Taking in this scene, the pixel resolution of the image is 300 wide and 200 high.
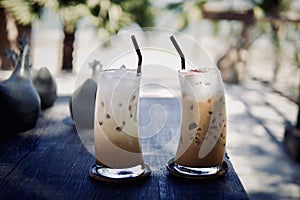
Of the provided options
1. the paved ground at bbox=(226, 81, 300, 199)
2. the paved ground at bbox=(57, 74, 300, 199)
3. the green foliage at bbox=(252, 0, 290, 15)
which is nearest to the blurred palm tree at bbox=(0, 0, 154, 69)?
the paved ground at bbox=(57, 74, 300, 199)

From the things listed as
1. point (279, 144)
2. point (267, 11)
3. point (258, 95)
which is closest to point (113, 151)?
point (279, 144)

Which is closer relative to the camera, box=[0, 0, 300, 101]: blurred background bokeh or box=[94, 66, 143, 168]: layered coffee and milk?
box=[94, 66, 143, 168]: layered coffee and milk

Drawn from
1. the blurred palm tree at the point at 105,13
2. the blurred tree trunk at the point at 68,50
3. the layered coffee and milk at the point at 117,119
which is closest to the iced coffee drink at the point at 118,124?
the layered coffee and milk at the point at 117,119

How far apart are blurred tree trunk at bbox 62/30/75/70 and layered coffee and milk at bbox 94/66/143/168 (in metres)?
2.80

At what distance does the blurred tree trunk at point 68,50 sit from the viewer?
3.35m

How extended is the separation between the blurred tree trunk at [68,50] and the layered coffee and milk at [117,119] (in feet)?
9.18

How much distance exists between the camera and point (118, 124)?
2.09 feet

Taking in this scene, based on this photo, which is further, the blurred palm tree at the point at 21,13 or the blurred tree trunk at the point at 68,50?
the blurred tree trunk at the point at 68,50

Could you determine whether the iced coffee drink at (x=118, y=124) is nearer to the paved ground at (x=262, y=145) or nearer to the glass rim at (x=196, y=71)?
the glass rim at (x=196, y=71)

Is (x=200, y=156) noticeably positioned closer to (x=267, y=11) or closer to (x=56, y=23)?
(x=56, y=23)

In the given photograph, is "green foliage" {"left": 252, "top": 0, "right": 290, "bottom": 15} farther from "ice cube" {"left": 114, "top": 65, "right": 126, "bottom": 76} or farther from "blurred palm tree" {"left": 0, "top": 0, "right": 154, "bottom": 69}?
"ice cube" {"left": 114, "top": 65, "right": 126, "bottom": 76}

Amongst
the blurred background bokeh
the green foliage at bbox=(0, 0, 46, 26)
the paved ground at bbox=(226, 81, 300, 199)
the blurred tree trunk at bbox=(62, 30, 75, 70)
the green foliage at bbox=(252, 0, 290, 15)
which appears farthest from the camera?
the green foliage at bbox=(252, 0, 290, 15)

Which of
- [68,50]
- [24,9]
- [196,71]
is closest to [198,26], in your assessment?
[68,50]

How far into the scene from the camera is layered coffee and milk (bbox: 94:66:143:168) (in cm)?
62
